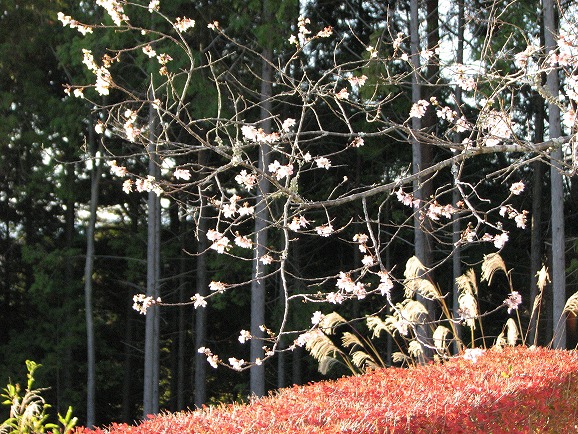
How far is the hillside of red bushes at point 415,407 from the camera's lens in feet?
10.8

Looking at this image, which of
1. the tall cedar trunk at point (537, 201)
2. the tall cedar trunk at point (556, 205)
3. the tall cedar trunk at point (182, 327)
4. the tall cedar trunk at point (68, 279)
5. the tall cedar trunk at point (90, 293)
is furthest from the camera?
the tall cedar trunk at point (182, 327)

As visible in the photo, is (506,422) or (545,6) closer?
(506,422)

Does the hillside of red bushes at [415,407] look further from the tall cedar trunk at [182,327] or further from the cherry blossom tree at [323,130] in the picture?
the tall cedar trunk at [182,327]

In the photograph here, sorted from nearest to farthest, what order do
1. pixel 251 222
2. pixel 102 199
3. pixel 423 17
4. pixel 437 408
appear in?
pixel 437 408 < pixel 423 17 < pixel 251 222 < pixel 102 199

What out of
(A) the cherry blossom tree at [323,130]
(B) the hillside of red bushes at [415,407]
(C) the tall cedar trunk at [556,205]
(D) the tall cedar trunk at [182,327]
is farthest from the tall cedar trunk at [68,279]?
(B) the hillside of red bushes at [415,407]

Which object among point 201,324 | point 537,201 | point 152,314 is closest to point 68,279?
point 201,324

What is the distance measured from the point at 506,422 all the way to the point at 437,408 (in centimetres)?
34

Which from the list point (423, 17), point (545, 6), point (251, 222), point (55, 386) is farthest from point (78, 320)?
point (545, 6)

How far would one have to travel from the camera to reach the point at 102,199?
14070 mm

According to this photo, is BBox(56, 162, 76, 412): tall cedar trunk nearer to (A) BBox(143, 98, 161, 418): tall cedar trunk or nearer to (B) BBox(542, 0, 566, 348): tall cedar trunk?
(A) BBox(143, 98, 161, 418): tall cedar trunk

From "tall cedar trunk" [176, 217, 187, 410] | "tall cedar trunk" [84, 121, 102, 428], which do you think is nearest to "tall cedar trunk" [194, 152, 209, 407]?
"tall cedar trunk" [176, 217, 187, 410]

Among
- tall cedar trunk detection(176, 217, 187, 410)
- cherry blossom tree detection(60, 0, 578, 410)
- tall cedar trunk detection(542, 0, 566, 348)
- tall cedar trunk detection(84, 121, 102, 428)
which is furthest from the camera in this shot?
tall cedar trunk detection(176, 217, 187, 410)

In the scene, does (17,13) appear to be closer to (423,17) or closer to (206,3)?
(206,3)

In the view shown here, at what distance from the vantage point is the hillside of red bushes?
10.8 feet
